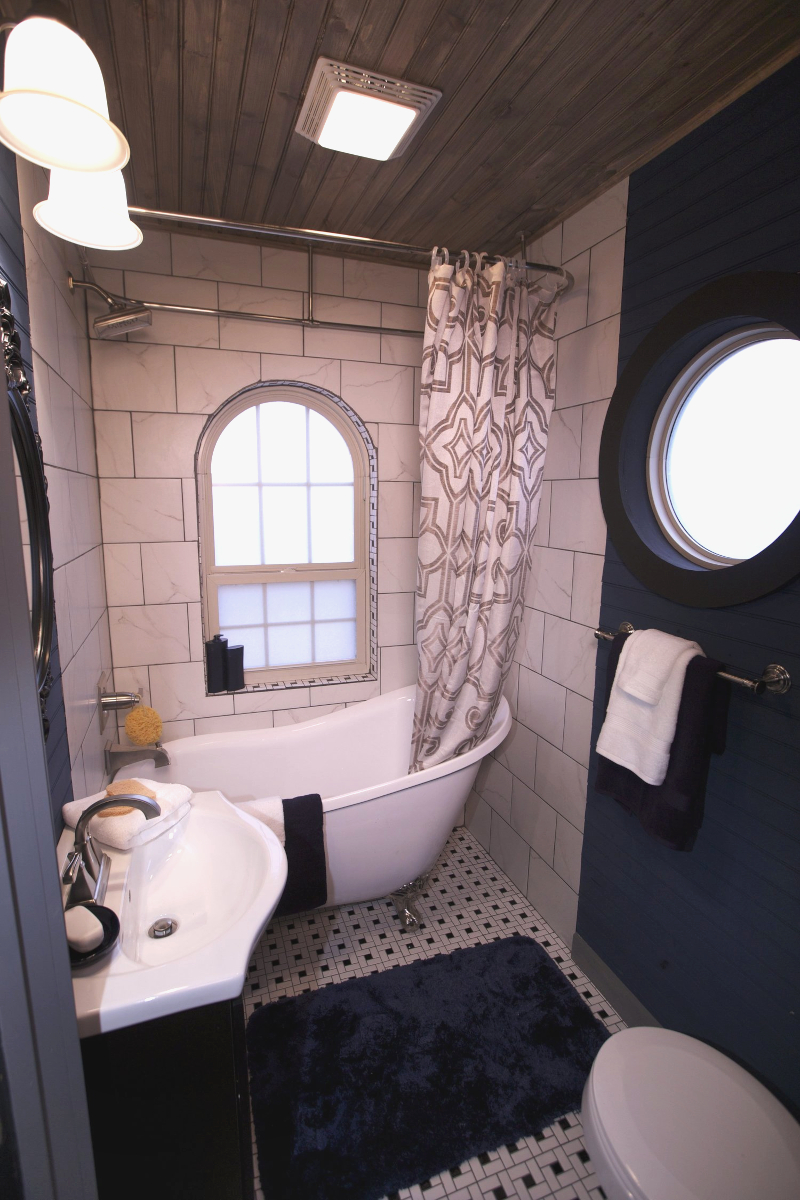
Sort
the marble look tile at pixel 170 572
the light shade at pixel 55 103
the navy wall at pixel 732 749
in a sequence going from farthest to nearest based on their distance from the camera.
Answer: the marble look tile at pixel 170 572, the navy wall at pixel 732 749, the light shade at pixel 55 103

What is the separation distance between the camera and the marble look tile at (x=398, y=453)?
2742 mm

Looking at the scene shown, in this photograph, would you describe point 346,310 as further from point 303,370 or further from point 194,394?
point 194,394

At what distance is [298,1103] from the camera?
1.68 m

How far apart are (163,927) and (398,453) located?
213cm

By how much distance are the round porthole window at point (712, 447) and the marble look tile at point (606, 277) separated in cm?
28

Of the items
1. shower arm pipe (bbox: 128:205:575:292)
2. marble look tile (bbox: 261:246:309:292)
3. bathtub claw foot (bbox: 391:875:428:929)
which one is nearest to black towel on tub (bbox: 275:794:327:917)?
bathtub claw foot (bbox: 391:875:428:929)

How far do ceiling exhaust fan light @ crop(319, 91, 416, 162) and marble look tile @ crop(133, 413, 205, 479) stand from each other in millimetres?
1192

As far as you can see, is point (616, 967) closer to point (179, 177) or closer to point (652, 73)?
point (652, 73)

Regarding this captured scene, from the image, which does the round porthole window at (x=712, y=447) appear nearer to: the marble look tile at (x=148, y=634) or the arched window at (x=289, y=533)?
the arched window at (x=289, y=533)

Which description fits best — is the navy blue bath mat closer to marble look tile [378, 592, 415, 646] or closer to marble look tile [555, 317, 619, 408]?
marble look tile [378, 592, 415, 646]

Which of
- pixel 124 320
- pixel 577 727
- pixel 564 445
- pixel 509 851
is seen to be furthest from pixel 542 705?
pixel 124 320

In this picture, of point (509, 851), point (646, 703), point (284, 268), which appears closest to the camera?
point (646, 703)

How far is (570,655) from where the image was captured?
2240 millimetres

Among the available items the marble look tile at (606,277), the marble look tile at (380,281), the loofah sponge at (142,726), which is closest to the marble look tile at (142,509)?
the loofah sponge at (142,726)
